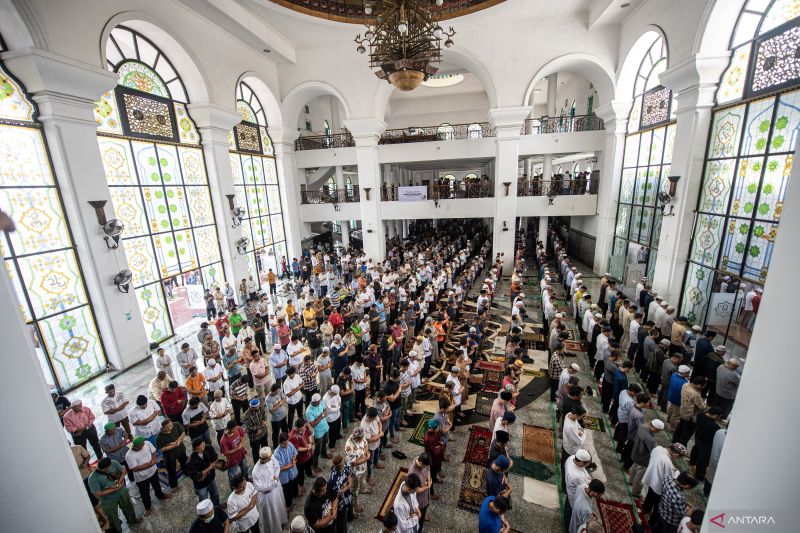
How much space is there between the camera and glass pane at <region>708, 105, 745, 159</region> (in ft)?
26.5

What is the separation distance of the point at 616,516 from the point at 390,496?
293 centimetres

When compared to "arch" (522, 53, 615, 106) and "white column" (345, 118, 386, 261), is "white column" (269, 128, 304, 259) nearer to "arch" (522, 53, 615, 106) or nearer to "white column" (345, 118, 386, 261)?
"white column" (345, 118, 386, 261)

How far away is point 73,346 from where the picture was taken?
788 centimetres

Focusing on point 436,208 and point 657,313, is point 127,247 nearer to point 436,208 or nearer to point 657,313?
point 436,208

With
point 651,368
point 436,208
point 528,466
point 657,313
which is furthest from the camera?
point 436,208

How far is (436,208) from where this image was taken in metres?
15.7

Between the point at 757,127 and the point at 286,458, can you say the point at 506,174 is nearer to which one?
the point at 757,127

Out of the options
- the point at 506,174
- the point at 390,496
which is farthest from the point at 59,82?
the point at 506,174

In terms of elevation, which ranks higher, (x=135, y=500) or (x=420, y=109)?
(x=420, y=109)

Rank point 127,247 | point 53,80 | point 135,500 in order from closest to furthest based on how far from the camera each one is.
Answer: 1. point 135,500
2. point 53,80
3. point 127,247

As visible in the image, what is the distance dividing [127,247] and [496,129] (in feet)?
43.3

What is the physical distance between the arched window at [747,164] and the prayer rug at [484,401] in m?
5.37

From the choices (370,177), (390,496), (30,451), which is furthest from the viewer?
(370,177)

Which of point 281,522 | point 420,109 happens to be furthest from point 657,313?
point 420,109
